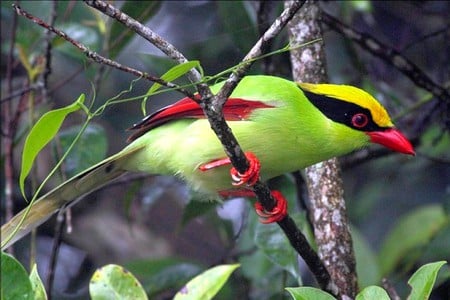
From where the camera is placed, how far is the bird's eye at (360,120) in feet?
8.14

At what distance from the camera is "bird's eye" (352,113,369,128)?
248cm

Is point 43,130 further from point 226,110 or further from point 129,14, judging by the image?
point 129,14

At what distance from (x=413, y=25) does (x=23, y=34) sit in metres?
1.92

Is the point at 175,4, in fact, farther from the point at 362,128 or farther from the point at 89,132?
the point at 362,128

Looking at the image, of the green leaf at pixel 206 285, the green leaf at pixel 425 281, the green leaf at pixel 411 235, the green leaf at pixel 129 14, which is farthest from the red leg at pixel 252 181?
the green leaf at pixel 411 235

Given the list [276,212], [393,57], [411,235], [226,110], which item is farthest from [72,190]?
[411,235]

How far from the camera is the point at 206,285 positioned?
6.27ft

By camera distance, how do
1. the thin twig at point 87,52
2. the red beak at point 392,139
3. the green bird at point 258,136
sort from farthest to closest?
the red beak at point 392,139 → the green bird at point 258,136 → the thin twig at point 87,52

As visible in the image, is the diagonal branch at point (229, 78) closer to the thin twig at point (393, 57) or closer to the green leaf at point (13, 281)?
the green leaf at point (13, 281)

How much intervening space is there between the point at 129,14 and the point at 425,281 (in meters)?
1.79

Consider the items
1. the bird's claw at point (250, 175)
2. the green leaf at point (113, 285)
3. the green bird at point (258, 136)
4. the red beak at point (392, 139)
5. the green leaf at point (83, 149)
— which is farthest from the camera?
the green leaf at point (83, 149)

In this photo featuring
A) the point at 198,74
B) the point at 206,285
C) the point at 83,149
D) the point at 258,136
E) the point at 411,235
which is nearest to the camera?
the point at 198,74

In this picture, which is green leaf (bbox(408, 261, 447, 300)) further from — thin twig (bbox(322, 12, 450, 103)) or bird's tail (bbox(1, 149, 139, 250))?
thin twig (bbox(322, 12, 450, 103))

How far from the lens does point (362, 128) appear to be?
249 cm
